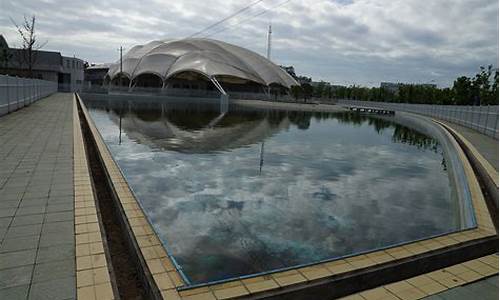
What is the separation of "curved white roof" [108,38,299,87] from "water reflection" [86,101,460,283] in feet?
166

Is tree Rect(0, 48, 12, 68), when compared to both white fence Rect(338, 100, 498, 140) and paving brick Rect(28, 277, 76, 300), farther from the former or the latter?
paving brick Rect(28, 277, 76, 300)

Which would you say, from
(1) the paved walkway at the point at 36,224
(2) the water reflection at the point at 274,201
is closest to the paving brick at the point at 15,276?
(1) the paved walkway at the point at 36,224

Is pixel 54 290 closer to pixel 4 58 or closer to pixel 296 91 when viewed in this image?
pixel 4 58

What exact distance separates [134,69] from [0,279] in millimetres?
69889

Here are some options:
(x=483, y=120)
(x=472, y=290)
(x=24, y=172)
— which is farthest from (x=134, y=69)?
(x=472, y=290)

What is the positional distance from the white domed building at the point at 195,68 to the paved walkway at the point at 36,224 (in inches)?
2078

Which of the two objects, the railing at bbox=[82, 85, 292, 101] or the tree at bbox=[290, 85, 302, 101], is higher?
the tree at bbox=[290, 85, 302, 101]

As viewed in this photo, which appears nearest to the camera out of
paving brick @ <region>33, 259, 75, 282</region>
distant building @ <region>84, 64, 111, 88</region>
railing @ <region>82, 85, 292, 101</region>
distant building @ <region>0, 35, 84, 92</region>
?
paving brick @ <region>33, 259, 75, 282</region>

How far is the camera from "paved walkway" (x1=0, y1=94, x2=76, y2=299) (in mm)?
3168

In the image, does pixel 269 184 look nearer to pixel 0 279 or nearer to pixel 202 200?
pixel 202 200

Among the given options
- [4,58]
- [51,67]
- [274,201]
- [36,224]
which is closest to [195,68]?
[51,67]

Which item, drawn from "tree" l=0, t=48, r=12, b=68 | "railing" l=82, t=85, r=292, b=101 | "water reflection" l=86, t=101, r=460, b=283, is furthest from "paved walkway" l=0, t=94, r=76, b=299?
"railing" l=82, t=85, r=292, b=101

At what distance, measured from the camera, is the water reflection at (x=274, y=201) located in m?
4.66

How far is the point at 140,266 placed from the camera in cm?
368
